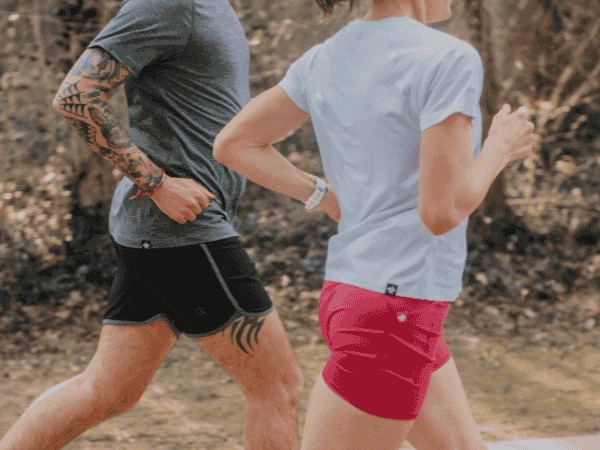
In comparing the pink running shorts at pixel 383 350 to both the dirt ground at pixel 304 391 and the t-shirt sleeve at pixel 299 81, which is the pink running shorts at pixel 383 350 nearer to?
the t-shirt sleeve at pixel 299 81

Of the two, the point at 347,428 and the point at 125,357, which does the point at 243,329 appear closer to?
the point at 125,357

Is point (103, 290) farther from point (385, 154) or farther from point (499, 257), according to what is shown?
point (385, 154)

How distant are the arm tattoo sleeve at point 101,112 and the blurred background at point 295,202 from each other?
11.8 feet

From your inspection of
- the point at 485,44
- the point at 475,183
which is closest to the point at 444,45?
the point at 475,183

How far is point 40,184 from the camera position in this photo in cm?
611

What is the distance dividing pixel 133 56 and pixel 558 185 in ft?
17.2

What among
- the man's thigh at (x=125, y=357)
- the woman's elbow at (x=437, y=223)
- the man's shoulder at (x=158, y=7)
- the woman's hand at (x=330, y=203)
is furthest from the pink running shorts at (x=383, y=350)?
the man's shoulder at (x=158, y=7)

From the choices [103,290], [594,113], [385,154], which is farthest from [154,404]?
[594,113]

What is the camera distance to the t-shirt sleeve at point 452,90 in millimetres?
1391

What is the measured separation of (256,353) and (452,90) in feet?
3.93

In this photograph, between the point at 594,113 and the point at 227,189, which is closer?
the point at 227,189

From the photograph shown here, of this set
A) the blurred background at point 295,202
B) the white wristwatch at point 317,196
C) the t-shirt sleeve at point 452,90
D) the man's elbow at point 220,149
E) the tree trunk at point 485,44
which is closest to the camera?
the t-shirt sleeve at point 452,90

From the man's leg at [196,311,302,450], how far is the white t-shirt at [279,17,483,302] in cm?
75

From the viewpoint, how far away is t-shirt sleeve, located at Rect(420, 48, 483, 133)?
139 centimetres
